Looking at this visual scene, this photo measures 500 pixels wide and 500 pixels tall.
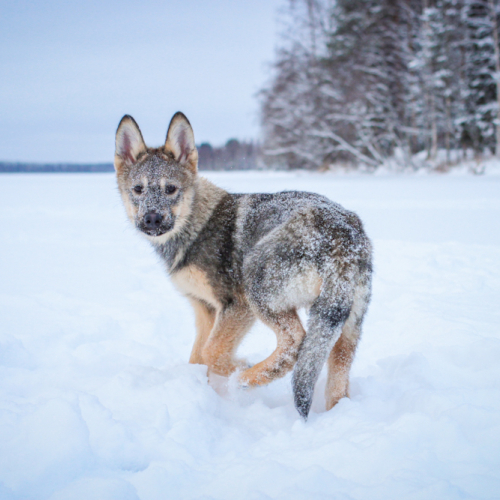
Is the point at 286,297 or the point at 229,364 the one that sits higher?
the point at 286,297

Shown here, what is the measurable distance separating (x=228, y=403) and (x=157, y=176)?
2.16m

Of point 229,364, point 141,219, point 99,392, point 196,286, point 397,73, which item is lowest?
point 229,364

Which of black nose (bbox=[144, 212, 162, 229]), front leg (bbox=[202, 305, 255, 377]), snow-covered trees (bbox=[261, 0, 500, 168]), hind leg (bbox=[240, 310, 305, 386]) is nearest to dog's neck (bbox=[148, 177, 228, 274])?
black nose (bbox=[144, 212, 162, 229])

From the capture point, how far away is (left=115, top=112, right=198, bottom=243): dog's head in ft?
11.1

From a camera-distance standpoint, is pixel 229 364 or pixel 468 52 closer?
pixel 229 364

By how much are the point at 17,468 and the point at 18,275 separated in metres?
4.34

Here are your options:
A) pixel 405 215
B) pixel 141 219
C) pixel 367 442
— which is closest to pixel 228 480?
pixel 367 442

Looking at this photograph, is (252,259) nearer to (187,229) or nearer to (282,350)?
(282,350)

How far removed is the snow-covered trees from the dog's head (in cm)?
2011

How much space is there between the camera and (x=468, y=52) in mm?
20484

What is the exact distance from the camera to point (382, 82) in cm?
2241

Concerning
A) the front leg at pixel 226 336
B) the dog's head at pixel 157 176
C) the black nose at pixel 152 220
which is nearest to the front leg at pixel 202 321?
the front leg at pixel 226 336

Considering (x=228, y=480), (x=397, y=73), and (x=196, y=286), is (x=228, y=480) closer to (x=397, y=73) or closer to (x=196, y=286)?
(x=196, y=286)

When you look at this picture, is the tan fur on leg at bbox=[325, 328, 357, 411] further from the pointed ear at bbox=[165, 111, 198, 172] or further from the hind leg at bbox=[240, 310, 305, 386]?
the pointed ear at bbox=[165, 111, 198, 172]
